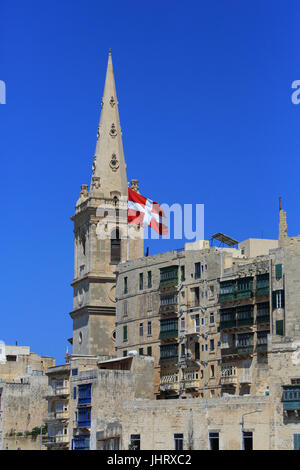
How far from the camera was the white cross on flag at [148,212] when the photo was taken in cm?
10325

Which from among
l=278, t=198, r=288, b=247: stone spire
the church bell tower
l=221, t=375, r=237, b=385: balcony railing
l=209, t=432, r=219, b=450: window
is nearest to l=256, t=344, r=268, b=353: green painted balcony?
l=221, t=375, r=237, b=385: balcony railing

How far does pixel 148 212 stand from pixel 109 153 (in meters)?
13.1

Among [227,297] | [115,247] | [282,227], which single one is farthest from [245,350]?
[115,247]

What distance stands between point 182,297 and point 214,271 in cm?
414

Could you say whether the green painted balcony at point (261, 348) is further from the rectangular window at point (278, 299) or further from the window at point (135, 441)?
the window at point (135, 441)

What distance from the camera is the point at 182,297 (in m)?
97.2

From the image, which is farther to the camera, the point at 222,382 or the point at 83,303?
the point at 83,303

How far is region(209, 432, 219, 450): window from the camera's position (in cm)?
8235
